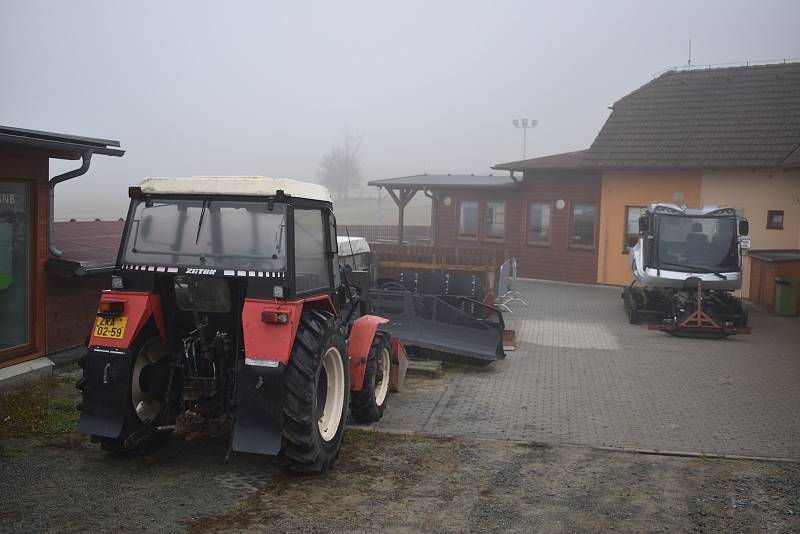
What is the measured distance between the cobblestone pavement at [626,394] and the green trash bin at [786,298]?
2.34m

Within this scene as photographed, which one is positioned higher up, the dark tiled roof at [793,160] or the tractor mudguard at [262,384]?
the dark tiled roof at [793,160]

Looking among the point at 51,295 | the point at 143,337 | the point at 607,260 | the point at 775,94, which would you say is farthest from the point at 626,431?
the point at 775,94

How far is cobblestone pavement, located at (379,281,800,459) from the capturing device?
8219 mm

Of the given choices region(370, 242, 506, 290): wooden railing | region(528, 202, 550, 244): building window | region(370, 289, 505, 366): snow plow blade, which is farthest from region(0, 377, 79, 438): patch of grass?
region(528, 202, 550, 244): building window

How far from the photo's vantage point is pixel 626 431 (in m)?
8.36

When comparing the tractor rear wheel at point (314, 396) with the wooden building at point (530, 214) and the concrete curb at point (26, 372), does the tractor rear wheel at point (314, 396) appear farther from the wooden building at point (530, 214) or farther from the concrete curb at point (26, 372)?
the wooden building at point (530, 214)

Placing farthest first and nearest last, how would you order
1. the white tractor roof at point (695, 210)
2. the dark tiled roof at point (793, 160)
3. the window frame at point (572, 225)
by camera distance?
the window frame at point (572, 225) < the dark tiled roof at point (793, 160) < the white tractor roof at point (695, 210)

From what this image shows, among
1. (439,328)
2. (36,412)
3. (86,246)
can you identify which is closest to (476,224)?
(439,328)

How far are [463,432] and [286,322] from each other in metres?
3.00

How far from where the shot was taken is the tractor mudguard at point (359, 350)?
25.5 feet

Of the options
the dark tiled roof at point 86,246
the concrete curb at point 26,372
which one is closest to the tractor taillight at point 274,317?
the dark tiled roof at point 86,246

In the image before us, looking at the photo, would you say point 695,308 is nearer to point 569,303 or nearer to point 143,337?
point 569,303

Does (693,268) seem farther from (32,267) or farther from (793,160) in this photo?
(32,267)

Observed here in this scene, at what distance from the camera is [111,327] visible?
628 cm
